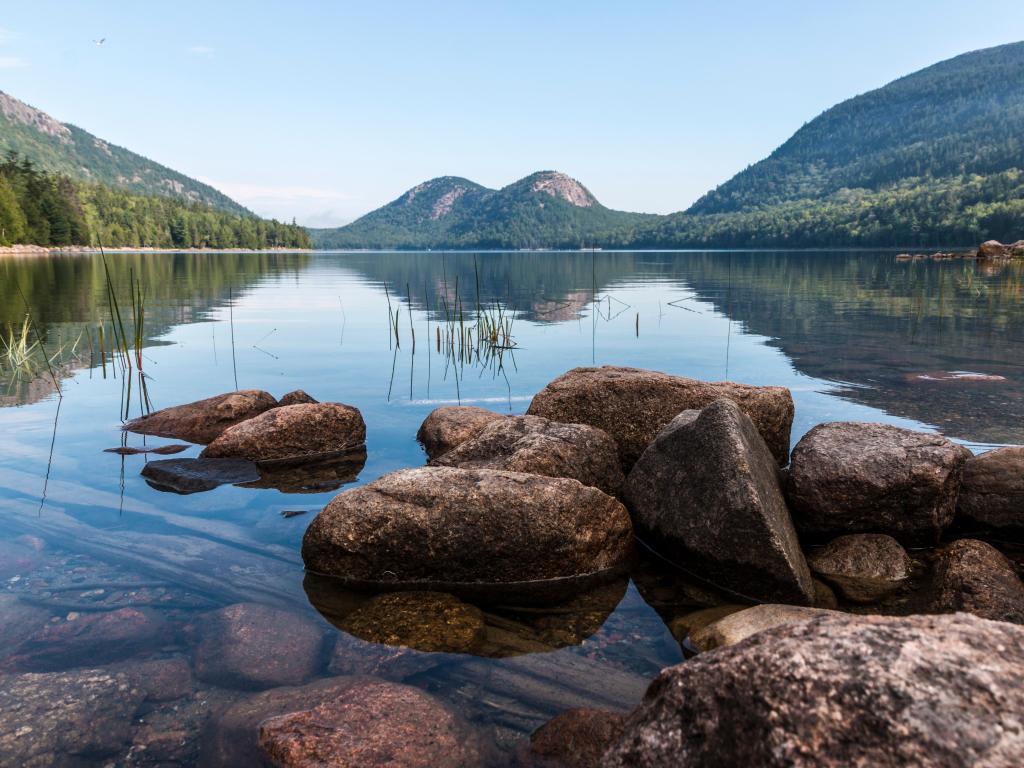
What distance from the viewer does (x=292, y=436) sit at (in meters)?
10.7

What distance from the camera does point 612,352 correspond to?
2216 cm

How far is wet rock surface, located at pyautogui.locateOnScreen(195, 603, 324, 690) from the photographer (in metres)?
5.21

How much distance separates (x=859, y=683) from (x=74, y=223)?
162 meters

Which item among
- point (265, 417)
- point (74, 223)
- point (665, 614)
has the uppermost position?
point (74, 223)

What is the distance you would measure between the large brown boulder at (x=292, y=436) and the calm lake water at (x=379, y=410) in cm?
70

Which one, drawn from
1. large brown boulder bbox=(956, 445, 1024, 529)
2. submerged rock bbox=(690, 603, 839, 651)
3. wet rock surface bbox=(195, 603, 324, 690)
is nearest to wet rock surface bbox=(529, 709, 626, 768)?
submerged rock bbox=(690, 603, 839, 651)

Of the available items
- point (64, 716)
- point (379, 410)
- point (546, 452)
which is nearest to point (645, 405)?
point (546, 452)

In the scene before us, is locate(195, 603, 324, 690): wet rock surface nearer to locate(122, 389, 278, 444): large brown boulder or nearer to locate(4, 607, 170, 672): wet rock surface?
locate(4, 607, 170, 672): wet rock surface

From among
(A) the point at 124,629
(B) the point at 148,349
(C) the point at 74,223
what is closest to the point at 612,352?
(B) the point at 148,349

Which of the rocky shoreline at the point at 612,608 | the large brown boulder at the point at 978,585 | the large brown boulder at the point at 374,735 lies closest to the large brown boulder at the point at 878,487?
the rocky shoreline at the point at 612,608

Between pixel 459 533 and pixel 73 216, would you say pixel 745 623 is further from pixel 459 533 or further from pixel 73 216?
pixel 73 216

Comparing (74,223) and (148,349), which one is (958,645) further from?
(74,223)

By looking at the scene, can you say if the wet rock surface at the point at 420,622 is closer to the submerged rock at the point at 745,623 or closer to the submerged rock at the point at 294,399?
the submerged rock at the point at 745,623

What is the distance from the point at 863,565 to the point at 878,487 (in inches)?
33.1
